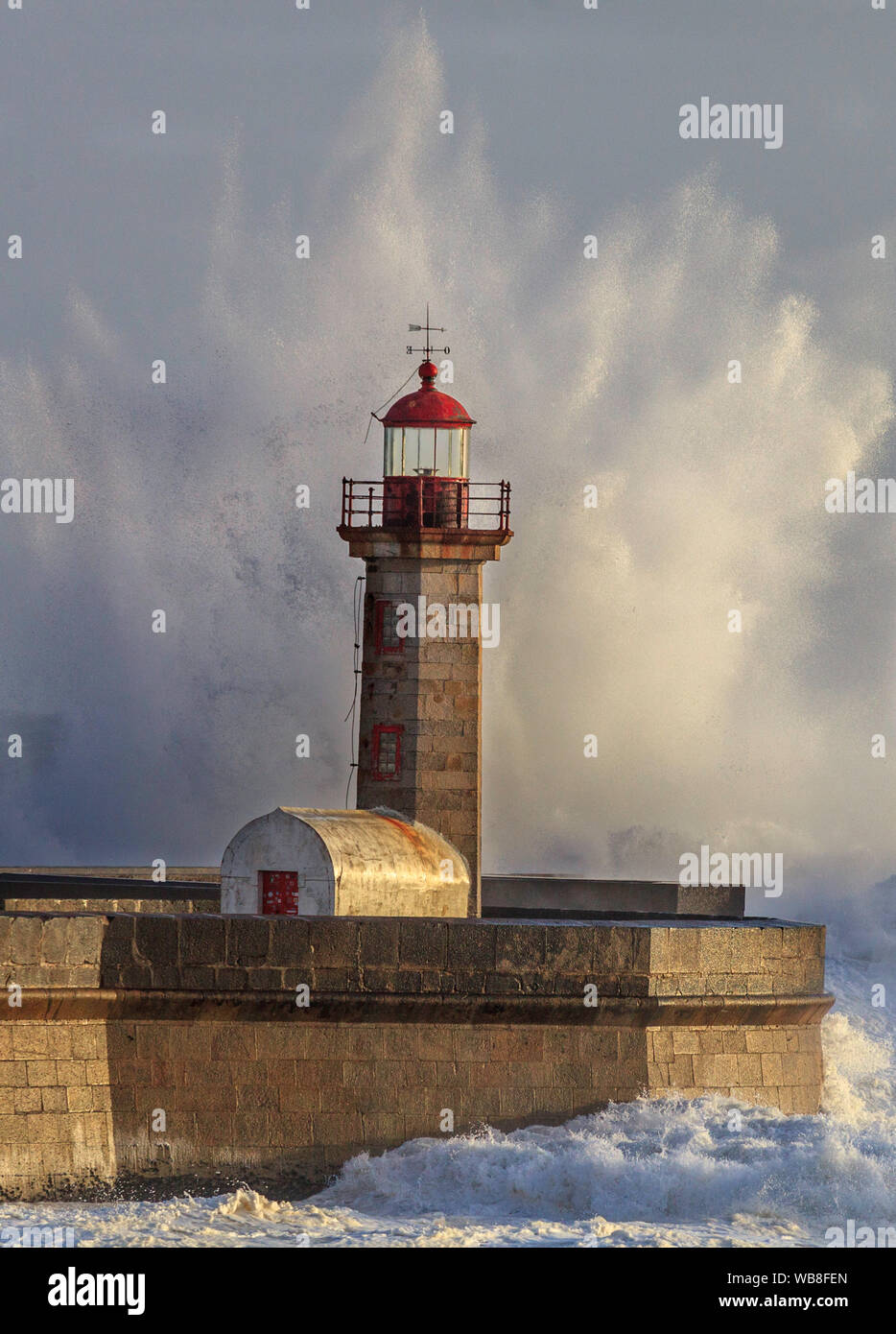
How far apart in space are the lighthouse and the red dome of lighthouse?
0.58 metres

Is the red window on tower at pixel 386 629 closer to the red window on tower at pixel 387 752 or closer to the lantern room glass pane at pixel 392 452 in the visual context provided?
the red window on tower at pixel 387 752

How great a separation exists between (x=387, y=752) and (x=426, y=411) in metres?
2.88

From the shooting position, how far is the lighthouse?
830 inches

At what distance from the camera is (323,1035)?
17000 millimetres

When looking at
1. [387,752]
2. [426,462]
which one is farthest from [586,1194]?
[426,462]

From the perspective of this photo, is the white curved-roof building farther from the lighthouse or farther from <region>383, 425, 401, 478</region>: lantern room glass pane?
<region>383, 425, 401, 478</region>: lantern room glass pane

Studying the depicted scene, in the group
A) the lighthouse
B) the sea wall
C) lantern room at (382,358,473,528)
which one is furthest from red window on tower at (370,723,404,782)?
the sea wall

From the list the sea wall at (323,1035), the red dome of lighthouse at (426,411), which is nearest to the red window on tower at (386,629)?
the red dome of lighthouse at (426,411)

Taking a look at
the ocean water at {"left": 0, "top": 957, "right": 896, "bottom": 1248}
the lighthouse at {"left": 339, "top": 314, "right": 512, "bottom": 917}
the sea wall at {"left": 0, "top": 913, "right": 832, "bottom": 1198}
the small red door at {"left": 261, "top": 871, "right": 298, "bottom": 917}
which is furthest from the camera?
the lighthouse at {"left": 339, "top": 314, "right": 512, "bottom": 917}

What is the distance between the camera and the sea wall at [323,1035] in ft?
52.9

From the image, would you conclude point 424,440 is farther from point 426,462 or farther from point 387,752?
point 387,752

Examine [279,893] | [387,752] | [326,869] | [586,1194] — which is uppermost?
[387,752]

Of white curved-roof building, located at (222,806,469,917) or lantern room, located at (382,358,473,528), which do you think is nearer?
white curved-roof building, located at (222,806,469,917)
